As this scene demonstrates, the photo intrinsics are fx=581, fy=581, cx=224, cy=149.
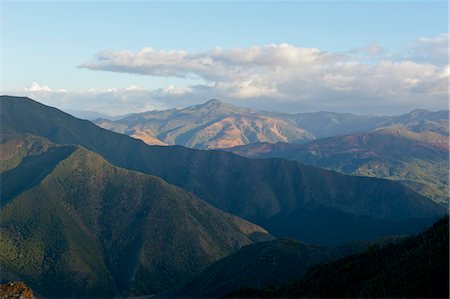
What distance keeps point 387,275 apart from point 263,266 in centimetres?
9278

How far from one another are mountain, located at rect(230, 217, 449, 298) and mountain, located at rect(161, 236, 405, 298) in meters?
46.5

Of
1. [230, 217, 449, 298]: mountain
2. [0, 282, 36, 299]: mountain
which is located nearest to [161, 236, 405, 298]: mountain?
[230, 217, 449, 298]: mountain

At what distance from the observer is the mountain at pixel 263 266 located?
14625 cm

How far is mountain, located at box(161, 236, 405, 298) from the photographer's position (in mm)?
146250

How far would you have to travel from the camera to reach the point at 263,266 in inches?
6299

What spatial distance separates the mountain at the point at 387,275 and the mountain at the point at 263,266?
46527 mm

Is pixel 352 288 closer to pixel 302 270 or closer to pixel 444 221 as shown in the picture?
pixel 444 221

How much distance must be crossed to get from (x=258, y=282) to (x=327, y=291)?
70217mm

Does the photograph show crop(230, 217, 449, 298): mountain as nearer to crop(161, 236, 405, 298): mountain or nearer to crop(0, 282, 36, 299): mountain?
crop(0, 282, 36, 299): mountain

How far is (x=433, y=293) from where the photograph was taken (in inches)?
2179

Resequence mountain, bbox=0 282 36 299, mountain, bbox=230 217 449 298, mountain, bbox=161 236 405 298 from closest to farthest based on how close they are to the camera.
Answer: mountain, bbox=230 217 449 298
mountain, bbox=0 282 36 299
mountain, bbox=161 236 405 298

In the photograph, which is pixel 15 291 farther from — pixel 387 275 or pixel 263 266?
pixel 263 266

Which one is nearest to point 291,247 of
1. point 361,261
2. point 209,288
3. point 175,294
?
point 209,288

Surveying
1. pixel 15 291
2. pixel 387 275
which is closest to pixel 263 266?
pixel 387 275
